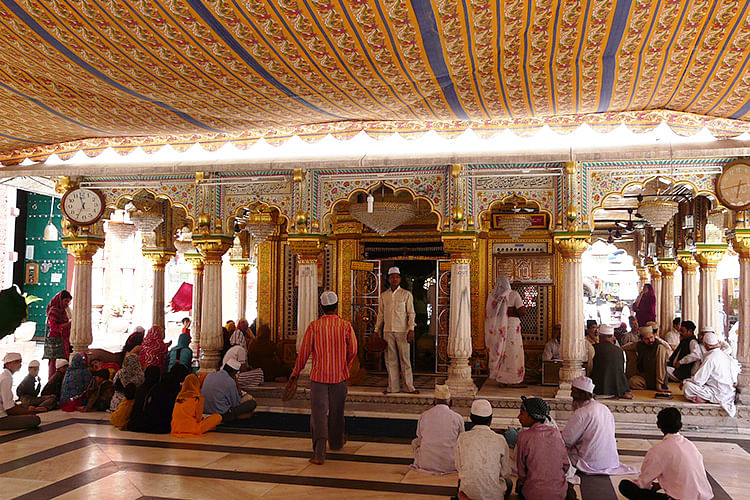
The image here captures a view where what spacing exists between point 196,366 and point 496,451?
26.1 feet

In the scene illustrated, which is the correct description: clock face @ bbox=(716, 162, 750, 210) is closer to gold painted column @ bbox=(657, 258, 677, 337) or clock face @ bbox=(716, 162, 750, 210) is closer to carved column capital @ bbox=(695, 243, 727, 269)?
carved column capital @ bbox=(695, 243, 727, 269)

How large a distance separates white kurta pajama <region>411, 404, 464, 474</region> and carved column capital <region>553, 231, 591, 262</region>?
322 centimetres

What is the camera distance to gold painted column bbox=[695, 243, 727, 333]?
968 centimetres

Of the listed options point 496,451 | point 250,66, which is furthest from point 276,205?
point 496,451

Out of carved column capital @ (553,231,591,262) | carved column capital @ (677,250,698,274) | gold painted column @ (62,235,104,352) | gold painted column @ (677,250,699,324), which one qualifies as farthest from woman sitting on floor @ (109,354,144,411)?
carved column capital @ (677,250,698,274)

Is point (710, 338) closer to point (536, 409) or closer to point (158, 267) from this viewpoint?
point (536, 409)

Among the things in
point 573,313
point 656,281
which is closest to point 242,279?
point 573,313

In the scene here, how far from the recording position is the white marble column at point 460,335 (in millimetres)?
7402

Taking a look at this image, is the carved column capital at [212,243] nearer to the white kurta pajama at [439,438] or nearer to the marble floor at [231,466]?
the marble floor at [231,466]

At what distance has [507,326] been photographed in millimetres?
8711

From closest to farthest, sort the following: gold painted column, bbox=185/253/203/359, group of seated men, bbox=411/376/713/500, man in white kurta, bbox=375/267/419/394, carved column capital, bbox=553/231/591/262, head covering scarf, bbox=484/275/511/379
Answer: group of seated men, bbox=411/376/713/500 < carved column capital, bbox=553/231/591/262 < man in white kurta, bbox=375/267/419/394 < head covering scarf, bbox=484/275/511/379 < gold painted column, bbox=185/253/203/359

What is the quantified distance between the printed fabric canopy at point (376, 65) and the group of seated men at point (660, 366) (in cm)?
242

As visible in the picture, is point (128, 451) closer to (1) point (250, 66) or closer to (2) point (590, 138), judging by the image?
(1) point (250, 66)

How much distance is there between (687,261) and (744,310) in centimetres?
368
